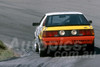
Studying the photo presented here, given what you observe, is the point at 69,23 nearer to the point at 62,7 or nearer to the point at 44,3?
the point at 62,7

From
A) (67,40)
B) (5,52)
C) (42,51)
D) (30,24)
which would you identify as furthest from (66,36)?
(30,24)


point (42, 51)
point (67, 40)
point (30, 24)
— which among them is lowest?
point (42, 51)

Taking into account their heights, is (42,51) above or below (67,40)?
below

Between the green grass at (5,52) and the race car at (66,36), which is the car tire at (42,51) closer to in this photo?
the race car at (66,36)

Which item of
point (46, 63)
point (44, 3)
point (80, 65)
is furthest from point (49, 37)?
point (44, 3)

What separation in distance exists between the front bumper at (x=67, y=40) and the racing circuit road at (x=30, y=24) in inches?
17.9

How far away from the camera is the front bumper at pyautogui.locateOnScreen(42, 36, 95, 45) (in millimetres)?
10883

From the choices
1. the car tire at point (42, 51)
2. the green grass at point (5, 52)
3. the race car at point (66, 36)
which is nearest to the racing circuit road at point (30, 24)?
the car tire at point (42, 51)

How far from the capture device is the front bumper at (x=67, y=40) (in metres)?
10.9

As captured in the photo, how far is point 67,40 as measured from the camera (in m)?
10.9

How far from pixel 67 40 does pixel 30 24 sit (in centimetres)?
1256

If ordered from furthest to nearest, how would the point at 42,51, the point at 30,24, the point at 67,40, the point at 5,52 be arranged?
1. the point at 30,24
2. the point at 5,52
3. the point at 42,51
4. the point at 67,40

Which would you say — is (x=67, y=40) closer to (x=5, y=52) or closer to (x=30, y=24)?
(x=5, y=52)

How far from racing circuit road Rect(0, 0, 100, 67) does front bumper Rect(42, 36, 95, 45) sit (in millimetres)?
455
